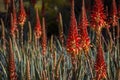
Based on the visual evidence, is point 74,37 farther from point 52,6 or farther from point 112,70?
point 52,6

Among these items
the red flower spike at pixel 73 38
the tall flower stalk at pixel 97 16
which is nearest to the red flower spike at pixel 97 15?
the tall flower stalk at pixel 97 16

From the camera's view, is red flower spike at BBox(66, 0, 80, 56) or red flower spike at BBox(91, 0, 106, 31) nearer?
red flower spike at BBox(66, 0, 80, 56)

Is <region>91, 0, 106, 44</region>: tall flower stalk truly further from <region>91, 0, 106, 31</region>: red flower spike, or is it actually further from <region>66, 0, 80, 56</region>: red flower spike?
<region>66, 0, 80, 56</region>: red flower spike

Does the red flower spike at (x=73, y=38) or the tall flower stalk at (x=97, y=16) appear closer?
the red flower spike at (x=73, y=38)

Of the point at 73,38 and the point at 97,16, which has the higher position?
the point at 97,16

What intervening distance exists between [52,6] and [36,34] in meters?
5.48

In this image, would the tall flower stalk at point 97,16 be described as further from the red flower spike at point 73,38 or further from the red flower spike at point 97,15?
the red flower spike at point 73,38

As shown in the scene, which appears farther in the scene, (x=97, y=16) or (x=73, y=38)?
(x=97, y=16)

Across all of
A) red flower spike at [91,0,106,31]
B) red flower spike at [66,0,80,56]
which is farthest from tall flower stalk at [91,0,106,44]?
red flower spike at [66,0,80,56]

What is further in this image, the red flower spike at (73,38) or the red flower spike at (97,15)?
the red flower spike at (97,15)

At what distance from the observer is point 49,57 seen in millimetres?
4410

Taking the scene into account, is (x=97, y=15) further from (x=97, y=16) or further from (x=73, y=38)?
(x=73, y=38)

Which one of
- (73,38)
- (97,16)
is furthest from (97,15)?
(73,38)

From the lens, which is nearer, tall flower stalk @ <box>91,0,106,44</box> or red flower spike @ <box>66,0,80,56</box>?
red flower spike @ <box>66,0,80,56</box>
